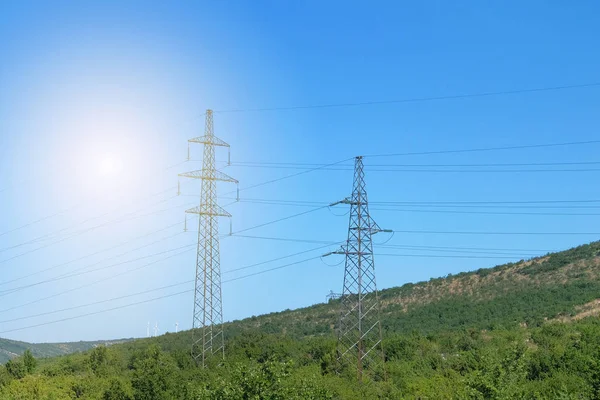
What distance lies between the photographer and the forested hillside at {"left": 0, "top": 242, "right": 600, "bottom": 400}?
39.7 m

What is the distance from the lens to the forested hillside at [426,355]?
130 ft

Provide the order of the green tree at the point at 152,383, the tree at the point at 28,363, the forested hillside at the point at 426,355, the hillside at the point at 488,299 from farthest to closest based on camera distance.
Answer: the tree at the point at 28,363
the hillside at the point at 488,299
the green tree at the point at 152,383
the forested hillside at the point at 426,355

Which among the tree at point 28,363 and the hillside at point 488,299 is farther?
the tree at point 28,363

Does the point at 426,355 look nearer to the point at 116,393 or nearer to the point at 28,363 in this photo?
the point at 116,393

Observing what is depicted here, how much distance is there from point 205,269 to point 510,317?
4546 centimetres

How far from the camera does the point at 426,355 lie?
72938 millimetres

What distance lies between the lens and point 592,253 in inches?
4304

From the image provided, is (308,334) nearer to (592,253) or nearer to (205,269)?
(592,253)

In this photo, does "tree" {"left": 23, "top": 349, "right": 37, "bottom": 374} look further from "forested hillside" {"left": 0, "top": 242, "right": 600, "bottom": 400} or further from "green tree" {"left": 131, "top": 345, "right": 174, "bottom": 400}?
"green tree" {"left": 131, "top": 345, "right": 174, "bottom": 400}

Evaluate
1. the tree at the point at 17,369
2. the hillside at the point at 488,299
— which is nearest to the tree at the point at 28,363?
A: the tree at the point at 17,369

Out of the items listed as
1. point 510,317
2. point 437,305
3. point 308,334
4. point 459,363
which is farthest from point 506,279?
point 459,363

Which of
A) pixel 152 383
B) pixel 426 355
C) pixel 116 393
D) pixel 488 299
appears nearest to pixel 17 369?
pixel 116 393

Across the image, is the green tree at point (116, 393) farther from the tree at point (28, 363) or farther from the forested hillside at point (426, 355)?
the tree at point (28, 363)

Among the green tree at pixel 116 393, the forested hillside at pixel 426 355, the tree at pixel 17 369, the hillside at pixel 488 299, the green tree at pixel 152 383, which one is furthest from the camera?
the tree at pixel 17 369
